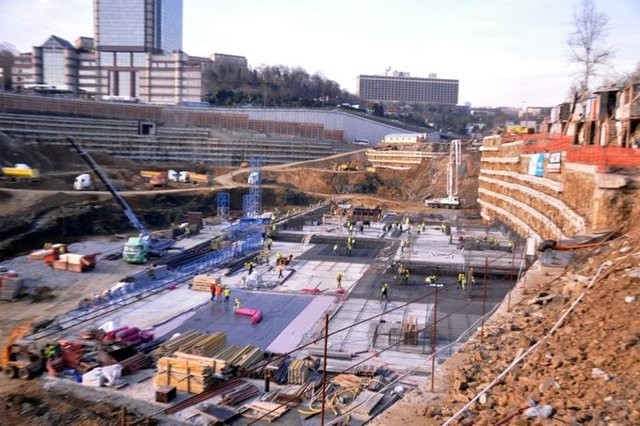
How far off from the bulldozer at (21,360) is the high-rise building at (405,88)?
6360 inches

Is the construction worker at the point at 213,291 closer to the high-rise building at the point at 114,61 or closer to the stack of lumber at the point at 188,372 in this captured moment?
the stack of lumber at the point at 188,372

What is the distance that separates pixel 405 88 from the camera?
6895 inches

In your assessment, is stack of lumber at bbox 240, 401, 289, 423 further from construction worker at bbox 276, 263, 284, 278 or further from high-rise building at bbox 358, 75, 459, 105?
high-rise building at bbox 358, 75, 459, 105

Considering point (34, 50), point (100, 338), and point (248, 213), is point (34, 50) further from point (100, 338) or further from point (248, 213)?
point (100, 338)

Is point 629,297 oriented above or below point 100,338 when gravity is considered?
above

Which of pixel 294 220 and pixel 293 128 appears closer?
pixel 294 220

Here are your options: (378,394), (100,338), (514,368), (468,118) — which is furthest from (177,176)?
(468,118)

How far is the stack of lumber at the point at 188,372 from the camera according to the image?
12.6 meters

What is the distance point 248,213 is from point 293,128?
108ft

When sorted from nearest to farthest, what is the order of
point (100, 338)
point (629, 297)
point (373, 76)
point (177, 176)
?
1. point (629, 297)
2. point (100, 338)
3. point (177, 176)
4. point (373, 76)

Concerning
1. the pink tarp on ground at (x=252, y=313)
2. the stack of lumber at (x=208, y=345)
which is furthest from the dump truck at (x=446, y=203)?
the stack of lumber at (x=208, y=345)

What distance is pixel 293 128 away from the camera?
2606 inches

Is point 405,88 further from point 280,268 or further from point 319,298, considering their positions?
point 319,298

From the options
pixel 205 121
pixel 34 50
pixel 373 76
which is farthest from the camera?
pixel 373 76
